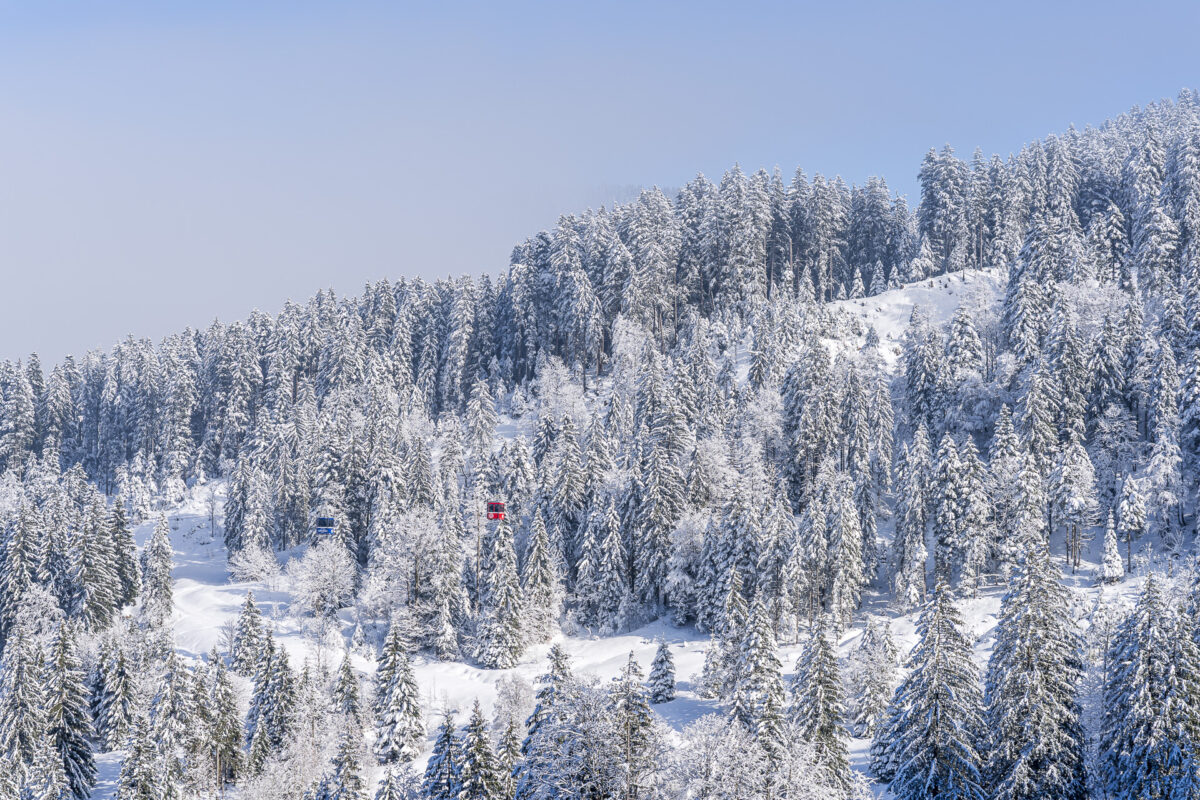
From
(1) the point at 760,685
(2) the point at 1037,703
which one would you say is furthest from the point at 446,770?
(2) the point at 1037,703

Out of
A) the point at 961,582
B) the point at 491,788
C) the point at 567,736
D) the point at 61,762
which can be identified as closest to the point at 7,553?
the point at 61,762

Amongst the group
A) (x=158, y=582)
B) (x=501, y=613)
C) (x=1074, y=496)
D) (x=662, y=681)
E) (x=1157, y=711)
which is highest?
(x=1074, y=496)

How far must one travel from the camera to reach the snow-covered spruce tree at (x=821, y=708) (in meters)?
44.0

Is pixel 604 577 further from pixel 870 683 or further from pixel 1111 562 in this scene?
pixel 1111 562

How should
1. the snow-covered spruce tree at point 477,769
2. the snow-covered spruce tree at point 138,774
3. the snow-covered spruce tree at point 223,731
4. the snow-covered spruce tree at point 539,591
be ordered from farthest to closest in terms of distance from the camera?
1. the snow-covered spruce tree at point 539,591
2. the snow-covered spruce tree at point 223,731
3. the snow-covered spruce tree at point 138,774
4. the snow-covered spruce tree at point 477,769

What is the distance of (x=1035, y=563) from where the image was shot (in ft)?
122

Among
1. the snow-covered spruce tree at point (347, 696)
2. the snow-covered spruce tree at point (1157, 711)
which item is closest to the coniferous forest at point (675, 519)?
the snow-covered spruce tree at point (1157, 711)

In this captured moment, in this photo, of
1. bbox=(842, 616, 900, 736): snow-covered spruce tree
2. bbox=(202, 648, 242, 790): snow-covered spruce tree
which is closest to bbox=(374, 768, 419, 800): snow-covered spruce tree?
bbox=(202, 648, 242, 790): snow-covered spruce tree

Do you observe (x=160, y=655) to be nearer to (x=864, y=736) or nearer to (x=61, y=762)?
(x=61, y=762)

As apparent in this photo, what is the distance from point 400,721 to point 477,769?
17801 mm

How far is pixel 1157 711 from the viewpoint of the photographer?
35938mm

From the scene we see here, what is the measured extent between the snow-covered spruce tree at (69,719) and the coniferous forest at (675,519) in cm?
27

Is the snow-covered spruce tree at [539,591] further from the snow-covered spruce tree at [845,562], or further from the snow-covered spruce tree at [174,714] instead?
the snow-covered spruce tree at [174,714]

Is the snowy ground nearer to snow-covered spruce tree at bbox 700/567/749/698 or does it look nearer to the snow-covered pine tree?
snow-covered spruce tree at bbox 700/567/749/698
